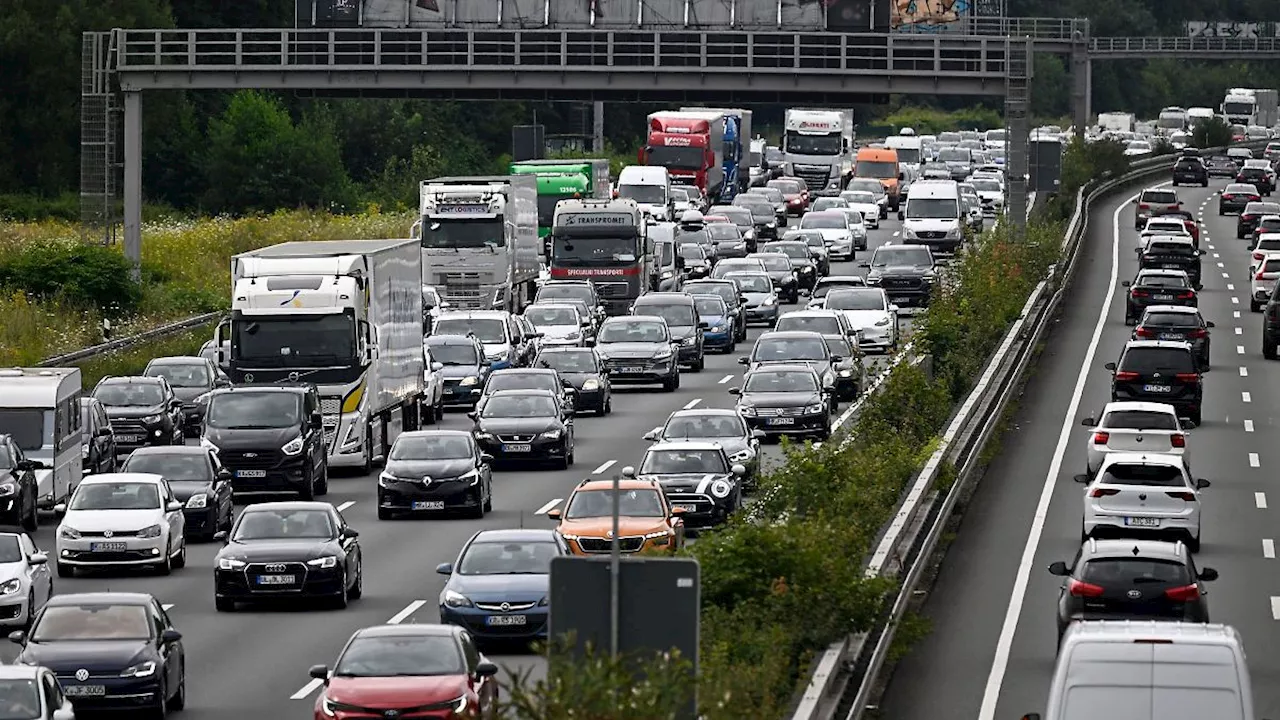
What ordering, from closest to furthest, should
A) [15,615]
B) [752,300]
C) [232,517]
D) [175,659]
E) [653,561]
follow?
1. [653,561]
2. [175,659]
3. [15,615]
4. [232,517]
5. [752,300]

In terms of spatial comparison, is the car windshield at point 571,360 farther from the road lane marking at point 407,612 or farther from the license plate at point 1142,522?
the road lane marking at point 407,612

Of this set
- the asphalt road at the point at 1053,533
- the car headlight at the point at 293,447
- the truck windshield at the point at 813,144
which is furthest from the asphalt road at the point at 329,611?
the truck windshield at the point at 813,144

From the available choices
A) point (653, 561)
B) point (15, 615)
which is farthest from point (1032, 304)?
point (653, 561)

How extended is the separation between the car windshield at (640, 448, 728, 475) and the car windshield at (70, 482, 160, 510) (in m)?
6.77

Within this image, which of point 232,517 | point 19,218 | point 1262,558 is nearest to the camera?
point 1262,558

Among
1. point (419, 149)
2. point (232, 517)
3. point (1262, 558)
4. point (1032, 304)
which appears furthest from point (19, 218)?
point (1262, 558)

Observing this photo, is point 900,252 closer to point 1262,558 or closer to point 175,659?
point 1262,558

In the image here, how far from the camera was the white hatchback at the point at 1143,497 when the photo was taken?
3334 cm

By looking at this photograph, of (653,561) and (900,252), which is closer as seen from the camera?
(653,561)

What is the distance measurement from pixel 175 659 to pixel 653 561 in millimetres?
10435

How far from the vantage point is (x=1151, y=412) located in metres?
39.9

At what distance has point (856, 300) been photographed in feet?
201

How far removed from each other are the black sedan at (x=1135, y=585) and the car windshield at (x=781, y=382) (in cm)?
2067

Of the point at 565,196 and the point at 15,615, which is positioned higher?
the point at 565,196
